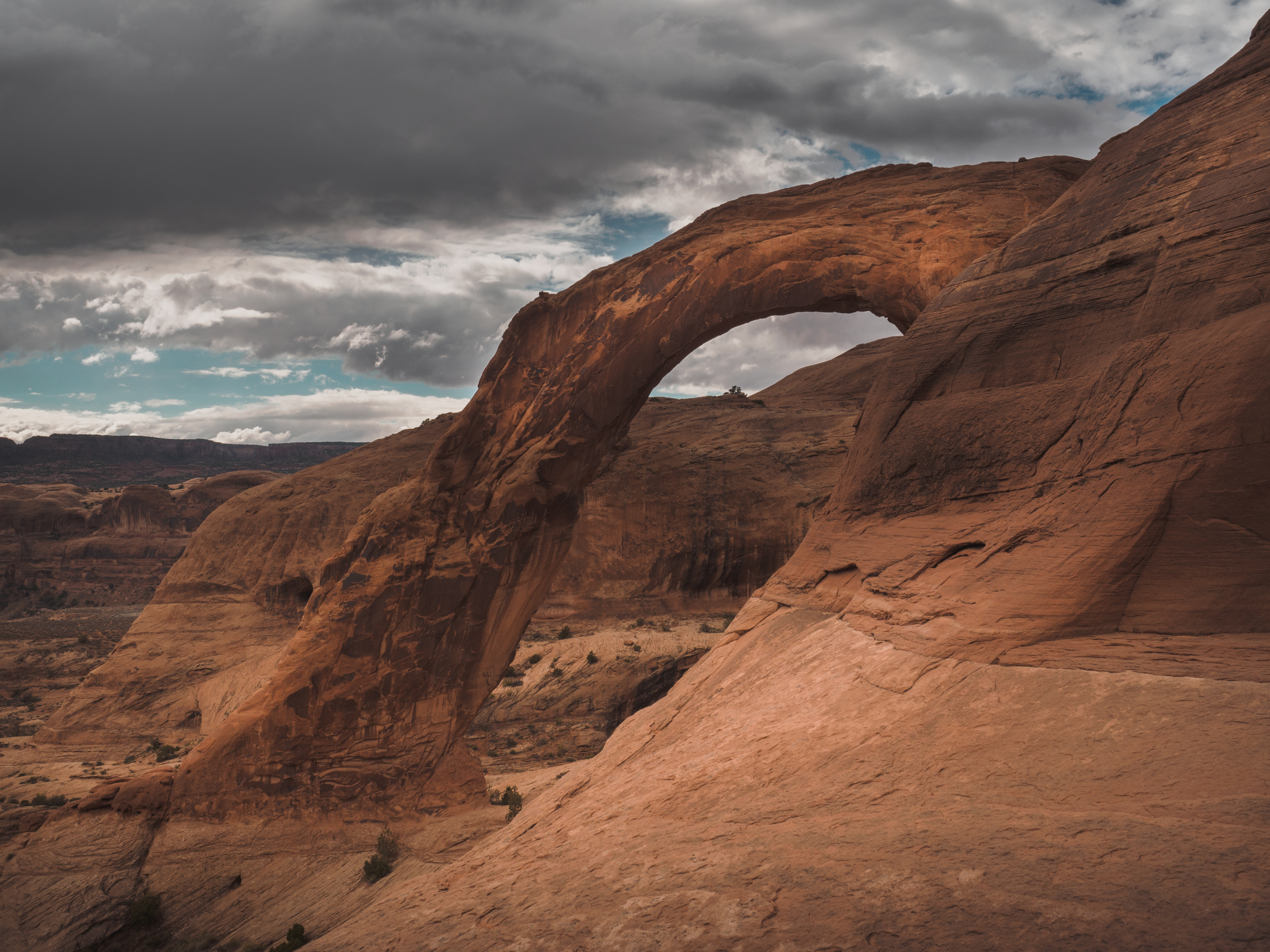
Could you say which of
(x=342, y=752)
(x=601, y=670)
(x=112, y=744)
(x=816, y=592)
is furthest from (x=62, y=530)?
(x=816, y=592)

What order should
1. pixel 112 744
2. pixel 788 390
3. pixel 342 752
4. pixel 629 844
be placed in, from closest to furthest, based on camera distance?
pixel 629 844
pixel 342 752
pixel 112 744
pixel 788 390

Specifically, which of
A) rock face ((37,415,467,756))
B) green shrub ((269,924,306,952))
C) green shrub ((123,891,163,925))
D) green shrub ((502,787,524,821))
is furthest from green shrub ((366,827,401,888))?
rock face ((37,415,467,756))

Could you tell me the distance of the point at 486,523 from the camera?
478 inches

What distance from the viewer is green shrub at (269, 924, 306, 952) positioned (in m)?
8.51

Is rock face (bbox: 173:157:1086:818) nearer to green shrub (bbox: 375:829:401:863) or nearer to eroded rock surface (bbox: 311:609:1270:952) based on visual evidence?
green shrub (bbox: 375:829:401:863)

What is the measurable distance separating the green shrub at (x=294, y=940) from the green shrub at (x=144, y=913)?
2.35m

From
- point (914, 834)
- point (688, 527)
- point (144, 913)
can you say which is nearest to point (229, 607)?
point (688, 527)

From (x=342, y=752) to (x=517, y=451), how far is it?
217 inches

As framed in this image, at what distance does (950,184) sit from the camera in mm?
10336

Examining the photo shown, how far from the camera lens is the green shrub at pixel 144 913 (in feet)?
33.7

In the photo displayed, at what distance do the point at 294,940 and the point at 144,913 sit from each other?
3.04 metres

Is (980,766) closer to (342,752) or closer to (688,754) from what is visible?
(688,754)

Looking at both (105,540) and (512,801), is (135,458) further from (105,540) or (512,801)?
(512,801)

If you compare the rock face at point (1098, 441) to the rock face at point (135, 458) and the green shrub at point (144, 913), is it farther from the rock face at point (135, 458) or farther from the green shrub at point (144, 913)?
the rock face at point (135, 458)
